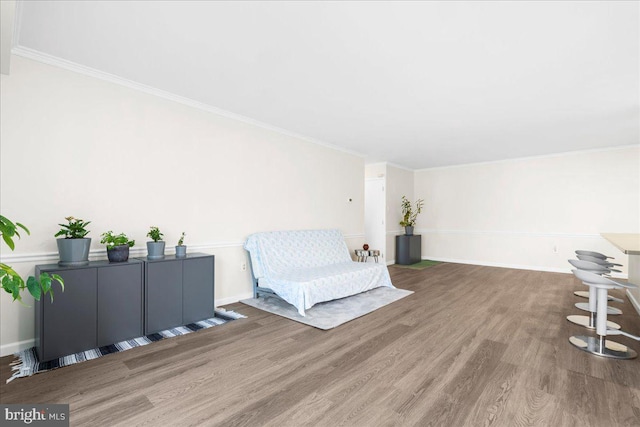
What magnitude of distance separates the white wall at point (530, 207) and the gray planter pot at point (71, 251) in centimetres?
746

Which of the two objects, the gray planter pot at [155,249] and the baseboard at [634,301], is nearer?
the gray planter pot at [155,249]

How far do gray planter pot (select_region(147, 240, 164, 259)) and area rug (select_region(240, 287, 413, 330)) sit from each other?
138 cm

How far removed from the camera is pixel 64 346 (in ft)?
7.97

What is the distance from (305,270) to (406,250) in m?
3.80

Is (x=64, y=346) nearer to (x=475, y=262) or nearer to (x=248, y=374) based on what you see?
(x=248, y=374)

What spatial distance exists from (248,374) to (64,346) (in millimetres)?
1533

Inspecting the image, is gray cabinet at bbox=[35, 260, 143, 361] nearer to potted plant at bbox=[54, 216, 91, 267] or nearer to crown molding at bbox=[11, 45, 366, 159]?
potted plant at bbox=[54, 216, 91, 267]

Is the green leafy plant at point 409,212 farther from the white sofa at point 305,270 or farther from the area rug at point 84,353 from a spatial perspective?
the area rug at point 84,353

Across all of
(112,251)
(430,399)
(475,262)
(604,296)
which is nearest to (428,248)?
(475,262)

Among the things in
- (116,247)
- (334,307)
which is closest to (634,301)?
(334,307)

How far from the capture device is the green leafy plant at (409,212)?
7774 mm

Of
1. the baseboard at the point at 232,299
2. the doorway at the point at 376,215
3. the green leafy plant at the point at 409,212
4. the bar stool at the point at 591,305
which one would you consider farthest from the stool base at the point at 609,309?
the baseboard at the point at 232,299

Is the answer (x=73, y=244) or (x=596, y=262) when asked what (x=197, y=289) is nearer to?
(x=73, y=244)

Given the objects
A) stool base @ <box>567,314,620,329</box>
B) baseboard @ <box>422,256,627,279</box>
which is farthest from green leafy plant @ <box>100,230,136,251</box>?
baseboard @ <box>422,256,627,279</box>
